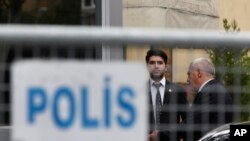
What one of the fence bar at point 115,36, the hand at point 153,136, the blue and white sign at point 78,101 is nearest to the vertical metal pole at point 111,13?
the hand at point 153,136

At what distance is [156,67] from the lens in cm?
436

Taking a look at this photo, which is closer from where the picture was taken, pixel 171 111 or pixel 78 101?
pixel 78 101

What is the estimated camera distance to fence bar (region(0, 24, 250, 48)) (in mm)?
3611

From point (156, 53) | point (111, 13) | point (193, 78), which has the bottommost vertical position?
point (193, 78)

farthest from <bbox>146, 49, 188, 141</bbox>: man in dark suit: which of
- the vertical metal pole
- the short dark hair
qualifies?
the vertical metal pole

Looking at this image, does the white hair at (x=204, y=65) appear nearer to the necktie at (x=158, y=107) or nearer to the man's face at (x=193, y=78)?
the man's face at (x=193, y=78)

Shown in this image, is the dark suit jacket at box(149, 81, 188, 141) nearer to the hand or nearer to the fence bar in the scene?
the hand

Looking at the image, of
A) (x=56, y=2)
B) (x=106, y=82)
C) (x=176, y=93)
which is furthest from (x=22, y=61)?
(x=56, y=2)

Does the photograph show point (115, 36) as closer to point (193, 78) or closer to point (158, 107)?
point (158, 107)

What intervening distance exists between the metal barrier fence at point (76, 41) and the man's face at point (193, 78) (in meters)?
0.29

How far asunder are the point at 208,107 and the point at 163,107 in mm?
214

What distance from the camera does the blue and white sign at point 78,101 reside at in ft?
11.6

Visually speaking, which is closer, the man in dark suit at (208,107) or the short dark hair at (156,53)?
the short dark hair at (156,53)

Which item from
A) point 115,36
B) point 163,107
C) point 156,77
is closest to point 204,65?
point 156,77
